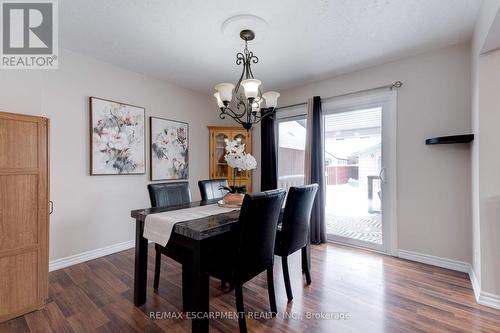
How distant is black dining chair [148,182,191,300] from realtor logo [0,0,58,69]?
159 centimetres

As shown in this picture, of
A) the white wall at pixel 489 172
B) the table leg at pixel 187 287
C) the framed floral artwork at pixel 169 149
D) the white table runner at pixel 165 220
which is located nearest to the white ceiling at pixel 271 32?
the white wall at pixel 489 172

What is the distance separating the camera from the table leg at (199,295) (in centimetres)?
143

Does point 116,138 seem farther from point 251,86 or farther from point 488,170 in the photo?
point 488,170

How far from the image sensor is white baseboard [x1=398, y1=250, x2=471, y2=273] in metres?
2.45

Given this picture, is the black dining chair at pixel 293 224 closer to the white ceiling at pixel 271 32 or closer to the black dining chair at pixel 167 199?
the black dining chair at pixel 167 199

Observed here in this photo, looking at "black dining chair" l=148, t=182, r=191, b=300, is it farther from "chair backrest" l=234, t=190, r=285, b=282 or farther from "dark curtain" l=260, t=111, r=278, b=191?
"dark curtain" l=260, t=111, r=278, b=191

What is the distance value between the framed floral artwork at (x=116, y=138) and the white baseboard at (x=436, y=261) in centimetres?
361

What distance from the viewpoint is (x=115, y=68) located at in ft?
9.91

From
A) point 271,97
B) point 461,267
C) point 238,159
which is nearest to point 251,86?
point 271,97

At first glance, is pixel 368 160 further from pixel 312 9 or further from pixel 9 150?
pixel 9 150

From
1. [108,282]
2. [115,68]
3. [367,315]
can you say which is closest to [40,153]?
[108,282]

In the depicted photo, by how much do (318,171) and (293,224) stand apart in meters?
1.60

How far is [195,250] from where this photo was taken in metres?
1.47

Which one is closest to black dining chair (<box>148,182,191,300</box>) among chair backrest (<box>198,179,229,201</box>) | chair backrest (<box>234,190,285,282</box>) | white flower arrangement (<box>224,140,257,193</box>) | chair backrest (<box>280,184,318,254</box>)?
chair backrest (<box>198,179,229,201</box>)
